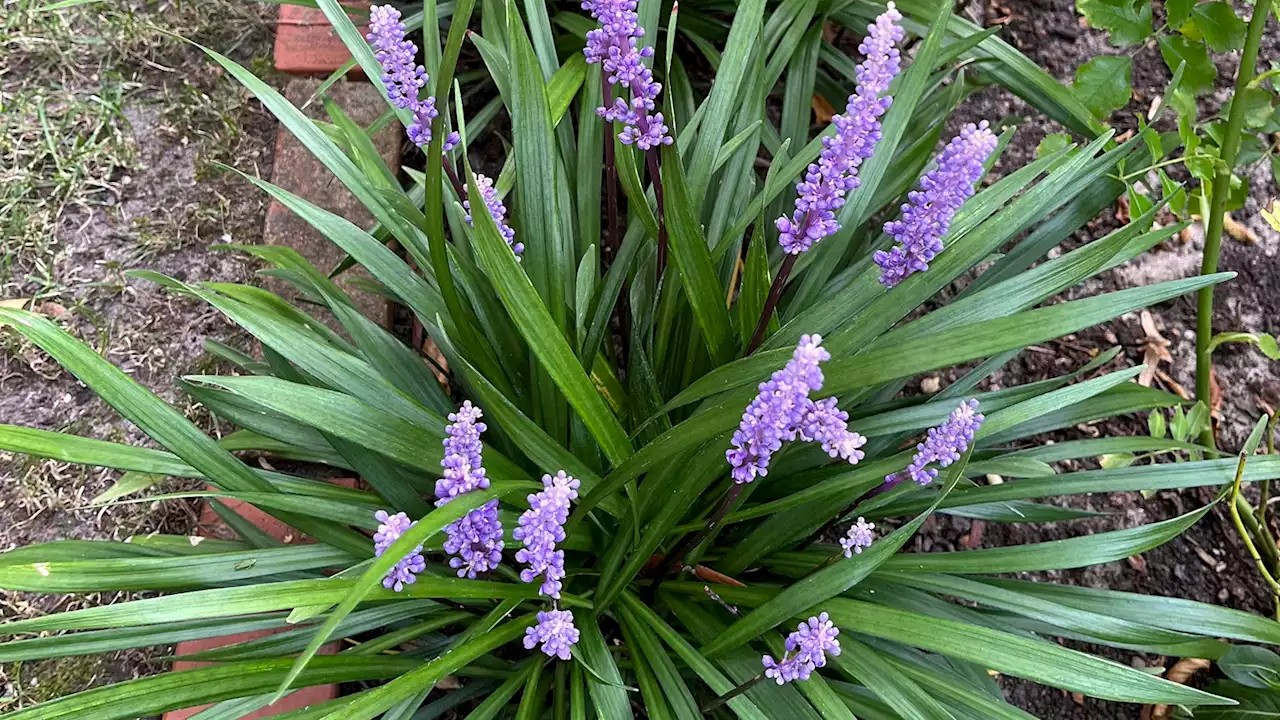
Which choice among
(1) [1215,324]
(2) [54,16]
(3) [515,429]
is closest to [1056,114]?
(1) [1215,324]

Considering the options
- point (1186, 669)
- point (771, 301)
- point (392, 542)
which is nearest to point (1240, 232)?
point (1186, 669)

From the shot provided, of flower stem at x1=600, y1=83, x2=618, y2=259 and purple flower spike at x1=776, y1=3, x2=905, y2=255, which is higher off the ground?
flower stem at x1=600, y1=83, x2=618, y2=259

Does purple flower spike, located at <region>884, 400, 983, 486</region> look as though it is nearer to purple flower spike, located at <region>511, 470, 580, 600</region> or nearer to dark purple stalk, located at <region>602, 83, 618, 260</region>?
purple flower spike, located at <region>511, 470, 580, 600</region>

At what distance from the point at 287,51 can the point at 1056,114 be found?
5.91ft

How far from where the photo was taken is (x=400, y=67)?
1.09 metres

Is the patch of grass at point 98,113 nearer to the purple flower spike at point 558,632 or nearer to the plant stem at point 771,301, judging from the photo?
the plant stem at point 771,301

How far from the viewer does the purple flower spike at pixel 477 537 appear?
3.33 feet

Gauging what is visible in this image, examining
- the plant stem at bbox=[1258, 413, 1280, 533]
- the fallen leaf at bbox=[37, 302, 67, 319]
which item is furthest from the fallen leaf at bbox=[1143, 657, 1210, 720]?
the fallen leaf at bbox=[37, 302, 67, 319]

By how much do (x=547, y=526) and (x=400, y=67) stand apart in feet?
1.93

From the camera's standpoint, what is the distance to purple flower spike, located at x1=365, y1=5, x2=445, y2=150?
105 cm

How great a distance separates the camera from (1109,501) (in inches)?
81.8

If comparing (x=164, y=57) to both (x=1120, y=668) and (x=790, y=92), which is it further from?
(x=1120, y=668)

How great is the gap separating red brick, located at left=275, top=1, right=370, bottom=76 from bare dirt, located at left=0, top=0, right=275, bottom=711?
0.09 meters

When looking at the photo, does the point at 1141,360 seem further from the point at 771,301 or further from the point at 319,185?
the point at 319,185
